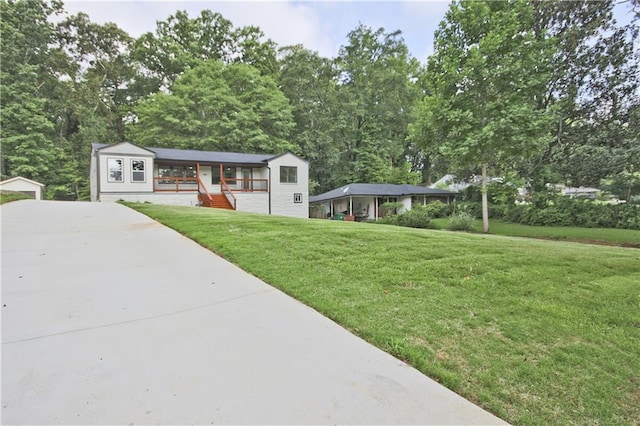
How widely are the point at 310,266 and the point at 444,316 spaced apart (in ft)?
7.14

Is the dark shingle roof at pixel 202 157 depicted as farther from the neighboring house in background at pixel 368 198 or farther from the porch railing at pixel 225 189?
the neighboring house in background at pixel 368 198

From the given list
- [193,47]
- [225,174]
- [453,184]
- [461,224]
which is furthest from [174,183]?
[453,184]

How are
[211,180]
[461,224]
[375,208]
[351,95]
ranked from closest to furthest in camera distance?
[461,224], [211,180], [375,208], [351,95]

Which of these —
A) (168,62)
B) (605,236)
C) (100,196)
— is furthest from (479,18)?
(168,62)

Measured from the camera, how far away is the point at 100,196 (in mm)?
17328

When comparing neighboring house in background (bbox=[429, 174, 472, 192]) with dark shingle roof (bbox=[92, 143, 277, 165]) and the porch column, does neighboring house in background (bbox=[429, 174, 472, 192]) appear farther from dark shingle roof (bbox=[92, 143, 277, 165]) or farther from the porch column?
dark shingle roof (bbox=[92, 143, 277, 165])

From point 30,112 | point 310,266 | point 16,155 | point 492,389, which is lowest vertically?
point 492,389

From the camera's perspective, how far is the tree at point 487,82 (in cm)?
1393

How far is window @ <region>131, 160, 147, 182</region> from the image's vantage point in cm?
1785

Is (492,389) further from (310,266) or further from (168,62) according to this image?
(168,62)

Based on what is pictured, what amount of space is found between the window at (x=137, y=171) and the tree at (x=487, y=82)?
15.9 meters

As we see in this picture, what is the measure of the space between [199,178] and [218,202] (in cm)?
239

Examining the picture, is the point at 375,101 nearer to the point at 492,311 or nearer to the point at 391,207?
the point at 391,207

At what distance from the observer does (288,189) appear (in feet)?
70.9
